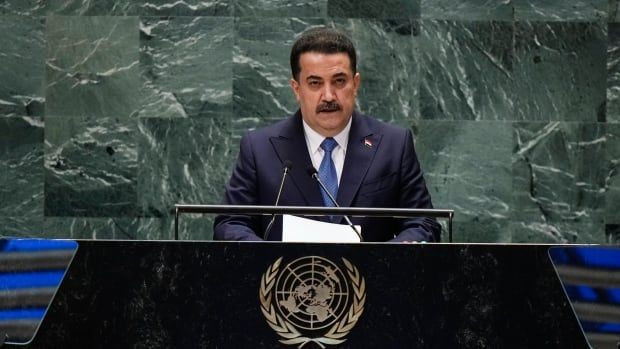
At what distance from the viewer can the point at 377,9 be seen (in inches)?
243

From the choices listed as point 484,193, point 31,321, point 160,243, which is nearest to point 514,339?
point 160,243

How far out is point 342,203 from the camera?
4.14m

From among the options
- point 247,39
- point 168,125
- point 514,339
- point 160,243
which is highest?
point 247,39

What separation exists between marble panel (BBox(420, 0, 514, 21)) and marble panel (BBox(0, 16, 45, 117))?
2366 millimetres

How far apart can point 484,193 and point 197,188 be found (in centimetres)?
175

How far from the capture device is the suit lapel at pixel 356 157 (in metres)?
4.16

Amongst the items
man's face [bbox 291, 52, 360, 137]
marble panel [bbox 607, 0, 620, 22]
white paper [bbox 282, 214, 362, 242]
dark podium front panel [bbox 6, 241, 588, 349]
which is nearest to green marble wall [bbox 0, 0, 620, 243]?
marble panel [bbox 607, 0, 620, 22]

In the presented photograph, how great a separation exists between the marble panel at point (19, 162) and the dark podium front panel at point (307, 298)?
3.54 metres

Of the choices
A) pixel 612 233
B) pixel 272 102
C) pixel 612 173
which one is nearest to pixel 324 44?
pixel 272 102

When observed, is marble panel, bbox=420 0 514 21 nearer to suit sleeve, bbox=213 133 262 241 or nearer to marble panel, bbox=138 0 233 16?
marble panel, bbox=138 0 233 16

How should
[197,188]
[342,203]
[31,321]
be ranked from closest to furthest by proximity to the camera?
[31,321]
[342,203]
[197,188]

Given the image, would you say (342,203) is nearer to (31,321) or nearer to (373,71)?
(31,321)

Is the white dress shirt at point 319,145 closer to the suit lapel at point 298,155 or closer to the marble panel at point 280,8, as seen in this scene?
the suit lapel at point 298,155

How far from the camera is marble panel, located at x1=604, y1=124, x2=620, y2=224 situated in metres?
6.19
